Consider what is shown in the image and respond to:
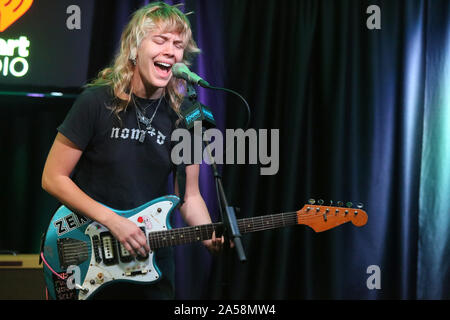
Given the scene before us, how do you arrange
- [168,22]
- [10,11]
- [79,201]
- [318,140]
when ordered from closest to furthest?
[79,201] < [168,22] < [10,11] < [318,140]

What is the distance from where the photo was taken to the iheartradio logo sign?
3244mm

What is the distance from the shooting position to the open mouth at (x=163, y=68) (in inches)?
89.4

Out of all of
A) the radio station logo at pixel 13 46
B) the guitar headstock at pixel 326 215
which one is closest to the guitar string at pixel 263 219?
the guitar headstock at pixel 326 215

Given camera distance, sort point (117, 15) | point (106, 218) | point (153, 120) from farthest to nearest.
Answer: point (117, 15)
point (153, 120)
point (106, 218)

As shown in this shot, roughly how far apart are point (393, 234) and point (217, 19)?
1.90 meters

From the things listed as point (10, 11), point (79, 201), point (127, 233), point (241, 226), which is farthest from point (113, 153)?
point (10, 11)

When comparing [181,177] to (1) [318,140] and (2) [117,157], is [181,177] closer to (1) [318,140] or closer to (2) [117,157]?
(2) [117,157]

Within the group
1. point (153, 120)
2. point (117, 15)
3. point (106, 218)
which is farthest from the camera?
point (117, 15)

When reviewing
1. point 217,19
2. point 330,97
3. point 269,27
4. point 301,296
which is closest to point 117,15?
point 217,19

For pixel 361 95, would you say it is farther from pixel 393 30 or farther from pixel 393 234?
pixel 393 234

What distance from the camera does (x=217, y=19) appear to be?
3465 millimetres

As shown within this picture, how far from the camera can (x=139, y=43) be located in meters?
2.32

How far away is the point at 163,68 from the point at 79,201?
698 millimetres

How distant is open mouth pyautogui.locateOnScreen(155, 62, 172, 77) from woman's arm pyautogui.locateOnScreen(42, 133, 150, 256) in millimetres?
502
